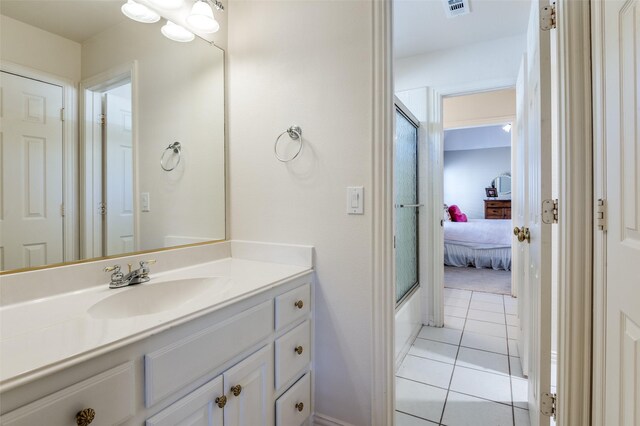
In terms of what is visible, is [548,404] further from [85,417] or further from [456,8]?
[456,8]

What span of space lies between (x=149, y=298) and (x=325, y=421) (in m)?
0.93

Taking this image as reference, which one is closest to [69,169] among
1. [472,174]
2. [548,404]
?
[548,404]

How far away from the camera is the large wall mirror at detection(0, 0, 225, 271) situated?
3.21 ft

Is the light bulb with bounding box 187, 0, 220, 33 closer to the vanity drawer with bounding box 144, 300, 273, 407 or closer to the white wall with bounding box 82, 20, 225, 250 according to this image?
the white wall with bounding box 82, 20, 225, 250

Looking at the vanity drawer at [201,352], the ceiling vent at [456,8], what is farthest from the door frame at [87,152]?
the ceiling vent at [456,8]

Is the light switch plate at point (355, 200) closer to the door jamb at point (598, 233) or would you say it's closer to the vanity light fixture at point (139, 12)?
the door jamb at point (598, 233)

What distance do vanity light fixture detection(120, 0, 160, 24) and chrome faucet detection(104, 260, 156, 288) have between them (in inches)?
39.6

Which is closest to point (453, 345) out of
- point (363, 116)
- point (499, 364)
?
point (499, 364)

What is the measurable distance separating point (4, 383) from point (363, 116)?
1275 mm

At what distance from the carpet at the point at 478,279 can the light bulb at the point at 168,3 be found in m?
3.88

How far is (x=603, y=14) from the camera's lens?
0.95m

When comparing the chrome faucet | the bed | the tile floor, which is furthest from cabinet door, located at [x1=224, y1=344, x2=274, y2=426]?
the bed

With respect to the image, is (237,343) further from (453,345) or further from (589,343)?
(453,345)

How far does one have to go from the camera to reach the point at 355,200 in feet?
4.38
